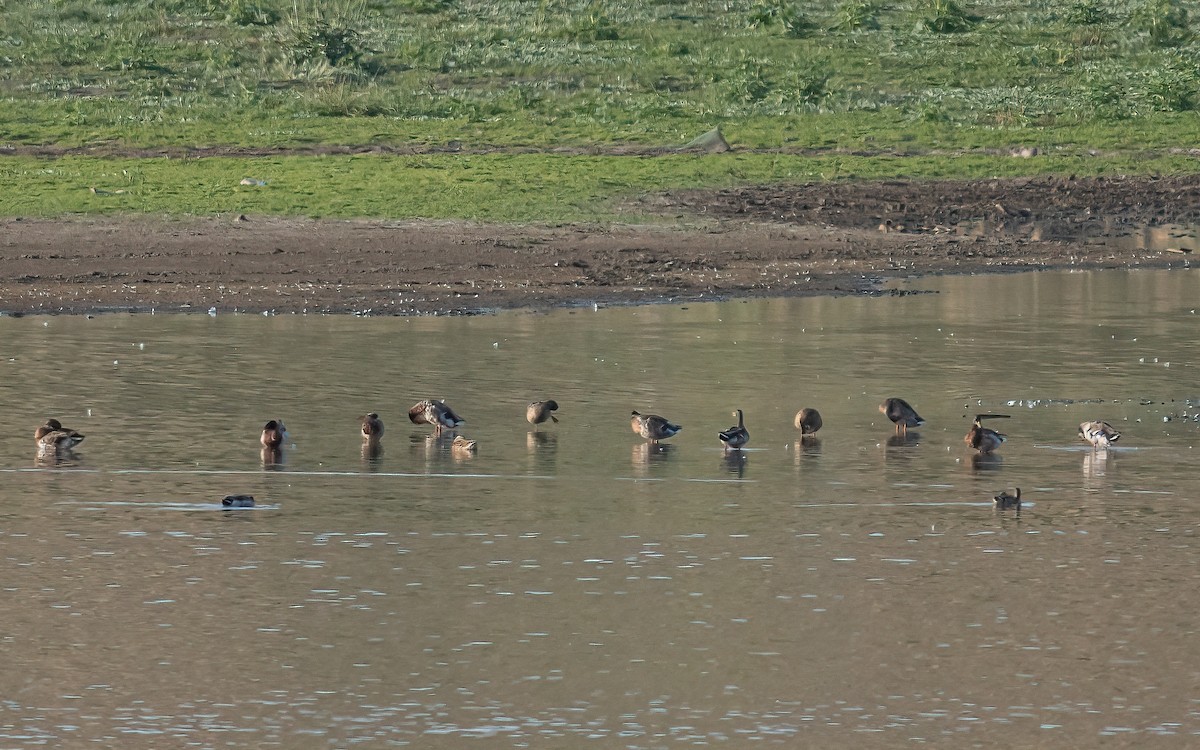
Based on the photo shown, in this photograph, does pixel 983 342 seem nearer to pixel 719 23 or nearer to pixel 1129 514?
pixel 1129 514

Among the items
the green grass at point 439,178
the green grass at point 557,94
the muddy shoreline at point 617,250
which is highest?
the green grass at point 557,94

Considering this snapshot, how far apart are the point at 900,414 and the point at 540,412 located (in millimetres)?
2043

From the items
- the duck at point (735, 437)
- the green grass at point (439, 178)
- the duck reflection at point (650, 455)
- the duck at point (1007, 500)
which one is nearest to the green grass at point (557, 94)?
the green grass at point (439, 178)

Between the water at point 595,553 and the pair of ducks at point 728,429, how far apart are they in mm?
104

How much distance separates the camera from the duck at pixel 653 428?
1170 centimetres

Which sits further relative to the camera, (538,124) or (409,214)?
(538,124)

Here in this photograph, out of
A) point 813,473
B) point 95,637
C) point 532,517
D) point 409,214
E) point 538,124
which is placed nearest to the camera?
point 95,637

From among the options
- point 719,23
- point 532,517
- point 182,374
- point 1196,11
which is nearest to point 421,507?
point 532,517

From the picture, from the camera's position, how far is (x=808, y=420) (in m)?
11.9

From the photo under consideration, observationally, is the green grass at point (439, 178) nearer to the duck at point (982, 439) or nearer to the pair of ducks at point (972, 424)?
the pair of ducks at point (972, 424)

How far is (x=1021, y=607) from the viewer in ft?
26.8

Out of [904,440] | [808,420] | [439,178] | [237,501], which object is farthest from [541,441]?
[439,178]

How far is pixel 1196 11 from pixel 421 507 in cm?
3399

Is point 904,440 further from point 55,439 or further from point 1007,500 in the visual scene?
point 55,439
